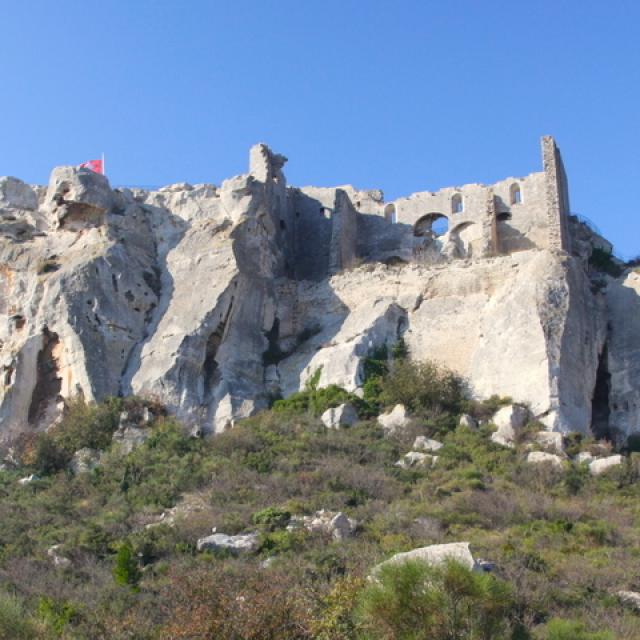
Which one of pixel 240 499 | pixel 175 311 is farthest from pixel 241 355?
pixel 240 499

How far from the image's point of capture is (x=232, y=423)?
3030cm

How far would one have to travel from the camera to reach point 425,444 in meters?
28.3

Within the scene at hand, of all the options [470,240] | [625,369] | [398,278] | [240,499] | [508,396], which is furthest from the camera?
[470,240]

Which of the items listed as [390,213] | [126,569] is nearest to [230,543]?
[126,569]

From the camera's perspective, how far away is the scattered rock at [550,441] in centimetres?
2766

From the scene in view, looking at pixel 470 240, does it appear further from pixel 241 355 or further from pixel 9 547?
pixel 9 547

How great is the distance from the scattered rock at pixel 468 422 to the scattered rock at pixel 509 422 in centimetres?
42

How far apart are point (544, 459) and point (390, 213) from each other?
49.2ft

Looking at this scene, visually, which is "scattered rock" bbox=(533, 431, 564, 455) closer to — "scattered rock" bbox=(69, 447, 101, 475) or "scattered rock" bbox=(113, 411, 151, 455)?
"scattered rock" bbox=(113, 411, 151, 455)

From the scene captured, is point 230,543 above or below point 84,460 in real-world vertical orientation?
below

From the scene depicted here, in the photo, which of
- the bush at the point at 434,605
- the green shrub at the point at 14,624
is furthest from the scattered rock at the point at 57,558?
the bush at the point at 434,605

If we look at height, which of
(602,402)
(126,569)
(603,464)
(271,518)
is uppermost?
(602,402)

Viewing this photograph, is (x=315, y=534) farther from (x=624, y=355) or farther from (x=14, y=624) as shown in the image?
(x=624, y=355)

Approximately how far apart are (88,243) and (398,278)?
8.16m
